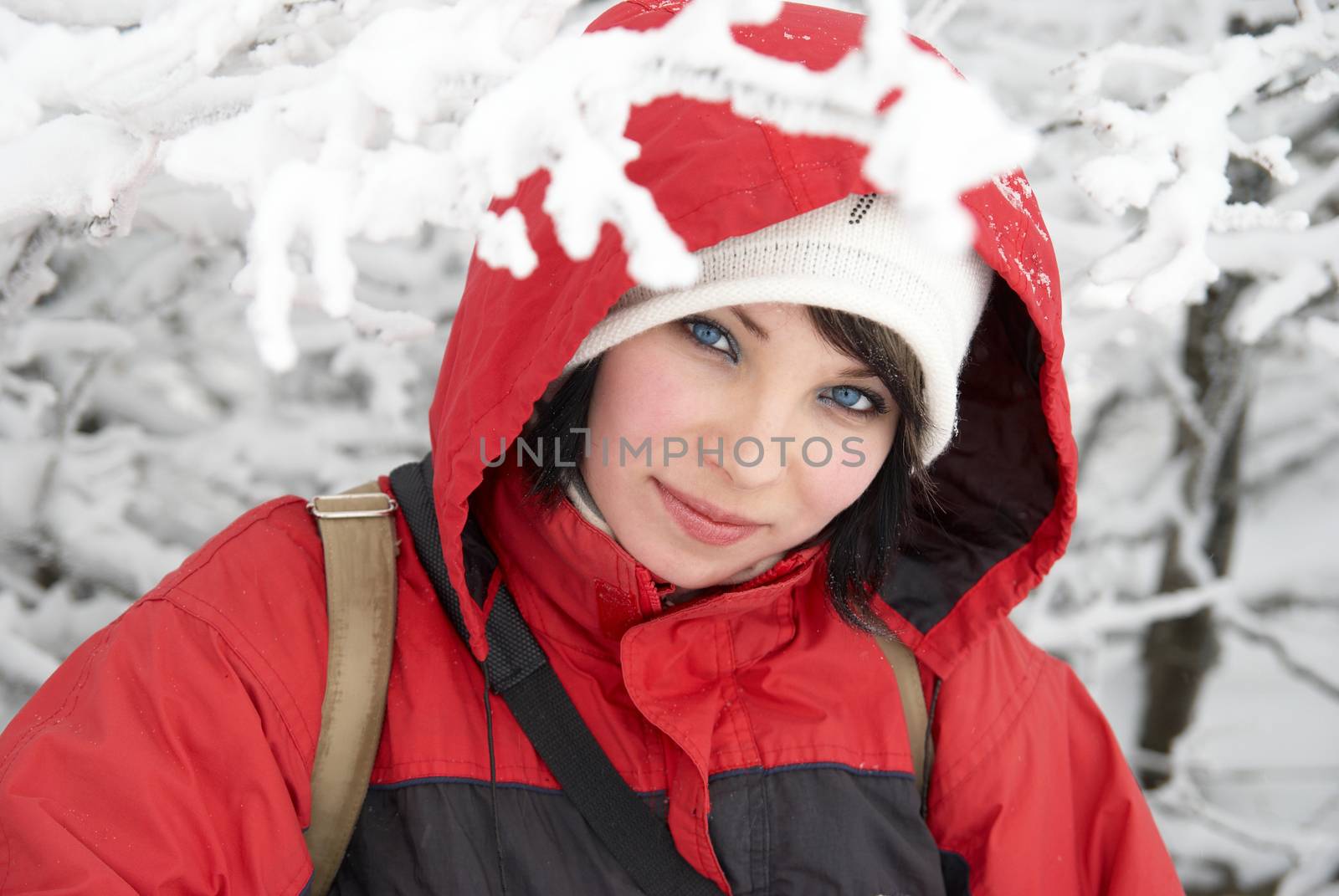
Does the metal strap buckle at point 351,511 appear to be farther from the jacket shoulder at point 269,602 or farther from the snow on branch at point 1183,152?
the snow on branch at point 1183,152

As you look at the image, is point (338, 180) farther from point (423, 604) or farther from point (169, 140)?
point (423, 604)

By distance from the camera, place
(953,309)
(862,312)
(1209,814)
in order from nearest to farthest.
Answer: (862,312)
(953,309)
(1209,814)

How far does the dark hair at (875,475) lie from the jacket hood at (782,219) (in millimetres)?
104

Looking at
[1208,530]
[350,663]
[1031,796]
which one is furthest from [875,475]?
[1208,530]

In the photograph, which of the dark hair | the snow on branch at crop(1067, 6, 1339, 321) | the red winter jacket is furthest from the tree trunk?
the dark hair

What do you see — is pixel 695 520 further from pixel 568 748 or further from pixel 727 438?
pixel 568 748

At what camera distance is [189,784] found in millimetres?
1169

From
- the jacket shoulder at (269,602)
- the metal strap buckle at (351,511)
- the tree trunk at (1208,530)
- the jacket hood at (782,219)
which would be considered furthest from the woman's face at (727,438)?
the tree trunk at (1208,530)

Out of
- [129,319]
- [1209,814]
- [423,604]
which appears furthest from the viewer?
[1209,814]

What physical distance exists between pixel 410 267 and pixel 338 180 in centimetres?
174

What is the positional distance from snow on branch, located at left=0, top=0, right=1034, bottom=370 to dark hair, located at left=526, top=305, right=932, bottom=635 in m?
0.53

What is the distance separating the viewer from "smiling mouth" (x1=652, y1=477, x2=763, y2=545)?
144 cm

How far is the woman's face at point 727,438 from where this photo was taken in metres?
1.34

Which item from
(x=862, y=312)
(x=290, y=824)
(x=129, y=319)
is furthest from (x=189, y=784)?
(x=129, y=319)
